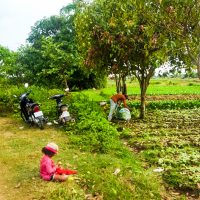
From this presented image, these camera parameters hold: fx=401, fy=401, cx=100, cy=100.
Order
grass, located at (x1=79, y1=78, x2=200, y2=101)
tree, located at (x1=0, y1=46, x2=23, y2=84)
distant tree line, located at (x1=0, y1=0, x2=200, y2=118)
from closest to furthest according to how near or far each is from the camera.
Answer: distant tree line, located at (x1=0, y1=0, x2=200, y2=118)
grass, located at (x1=79, y1=78, x2=200, y2=101)
tree, located at (x1=0, y1=46, x2=23, y2=84)

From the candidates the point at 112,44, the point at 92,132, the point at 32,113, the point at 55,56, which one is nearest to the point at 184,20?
the point at 92,132

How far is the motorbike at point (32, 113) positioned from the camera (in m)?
16.4

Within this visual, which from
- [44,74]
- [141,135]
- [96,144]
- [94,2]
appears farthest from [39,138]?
[44,74]

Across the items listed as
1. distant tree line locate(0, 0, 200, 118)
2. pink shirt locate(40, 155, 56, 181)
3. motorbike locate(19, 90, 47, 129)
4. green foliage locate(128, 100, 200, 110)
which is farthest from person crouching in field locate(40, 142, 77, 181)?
green foliage locate(128, 100, 200, 110)

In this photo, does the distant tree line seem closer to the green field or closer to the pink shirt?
the green field

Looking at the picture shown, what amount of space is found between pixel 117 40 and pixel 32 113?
17.4 feet

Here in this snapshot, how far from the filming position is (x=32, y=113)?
16.9m

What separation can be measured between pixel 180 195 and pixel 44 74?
3097 cm

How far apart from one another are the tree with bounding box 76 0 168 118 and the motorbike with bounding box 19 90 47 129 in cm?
452

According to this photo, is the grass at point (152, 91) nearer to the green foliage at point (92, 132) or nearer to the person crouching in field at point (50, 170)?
the green foliage at point (92, 132)

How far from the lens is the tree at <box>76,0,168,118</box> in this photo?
18172 mm

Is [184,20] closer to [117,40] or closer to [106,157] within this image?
[106,157]

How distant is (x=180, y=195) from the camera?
9.52m

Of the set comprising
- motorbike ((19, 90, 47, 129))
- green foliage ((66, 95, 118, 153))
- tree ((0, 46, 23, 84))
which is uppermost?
tree ((0, 46, 23, 84))
